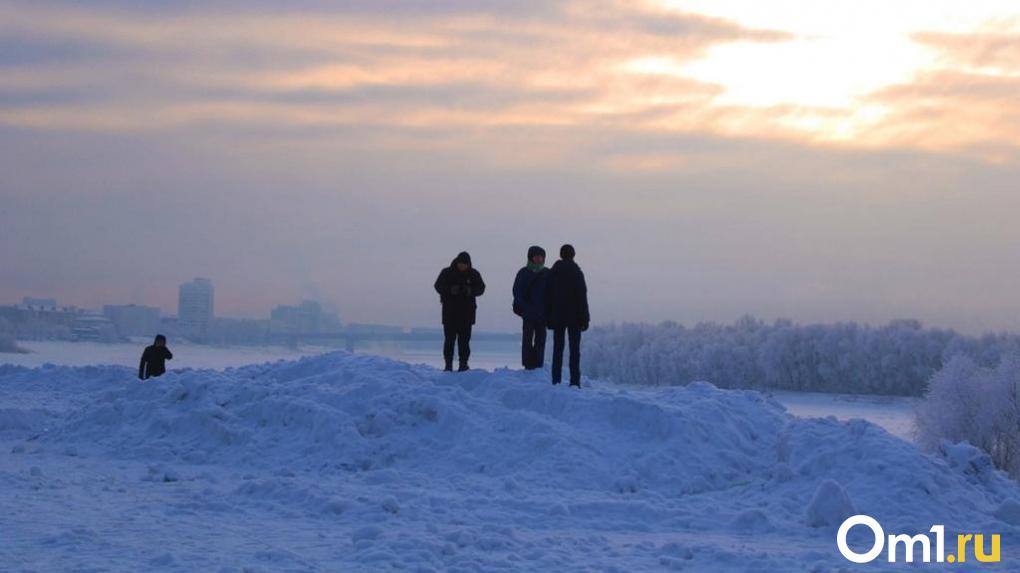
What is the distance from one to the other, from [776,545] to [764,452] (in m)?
4.59

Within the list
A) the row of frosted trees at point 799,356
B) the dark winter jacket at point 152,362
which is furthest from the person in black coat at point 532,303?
the row of frosted trees at point 799,356

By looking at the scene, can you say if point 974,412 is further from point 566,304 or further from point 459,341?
point 566,304

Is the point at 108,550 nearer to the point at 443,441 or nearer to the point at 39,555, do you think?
the point at 39,555

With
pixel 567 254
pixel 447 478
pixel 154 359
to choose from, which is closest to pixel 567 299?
pixel 567 254

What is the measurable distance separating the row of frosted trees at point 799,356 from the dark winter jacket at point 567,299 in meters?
73.9

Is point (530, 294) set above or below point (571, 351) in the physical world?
above

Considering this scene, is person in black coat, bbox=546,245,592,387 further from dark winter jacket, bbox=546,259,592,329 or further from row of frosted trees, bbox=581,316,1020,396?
row of frosted trees, bbox=581,316,1020,396

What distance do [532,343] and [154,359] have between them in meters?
9.02

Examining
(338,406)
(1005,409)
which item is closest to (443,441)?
(338,406)

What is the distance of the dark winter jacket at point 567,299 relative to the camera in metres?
16.5


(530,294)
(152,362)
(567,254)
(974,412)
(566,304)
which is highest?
(567,254)

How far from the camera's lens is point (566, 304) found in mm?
16500

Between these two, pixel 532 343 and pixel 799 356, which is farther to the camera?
pixel 799 356

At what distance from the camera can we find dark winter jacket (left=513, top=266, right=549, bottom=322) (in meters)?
17.2
